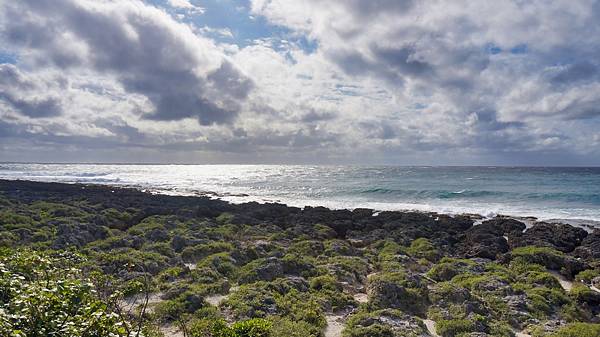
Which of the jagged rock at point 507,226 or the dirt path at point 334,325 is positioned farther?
the jagged rock at point 507,226

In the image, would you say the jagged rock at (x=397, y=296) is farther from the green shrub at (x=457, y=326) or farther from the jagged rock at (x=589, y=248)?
the jagged rock at (x=589, y=248)

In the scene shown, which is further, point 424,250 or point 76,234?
point 424,250

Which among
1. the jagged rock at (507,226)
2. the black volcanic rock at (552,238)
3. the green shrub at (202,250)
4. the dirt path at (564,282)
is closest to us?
the dirt path at (564,282)

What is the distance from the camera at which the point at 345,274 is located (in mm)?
15633

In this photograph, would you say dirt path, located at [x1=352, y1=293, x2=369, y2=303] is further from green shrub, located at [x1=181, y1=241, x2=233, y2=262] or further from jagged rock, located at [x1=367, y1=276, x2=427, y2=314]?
green shrub, located at [x1=181, y1=241, x2=233, y2=262]

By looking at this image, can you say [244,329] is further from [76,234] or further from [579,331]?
[76,234]

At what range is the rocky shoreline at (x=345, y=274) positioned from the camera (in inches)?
426

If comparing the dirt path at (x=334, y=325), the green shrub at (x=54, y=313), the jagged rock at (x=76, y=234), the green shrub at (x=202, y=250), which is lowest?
the dirt path at (x=334, y=325)

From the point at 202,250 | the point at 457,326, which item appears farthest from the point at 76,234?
the point at 457,326

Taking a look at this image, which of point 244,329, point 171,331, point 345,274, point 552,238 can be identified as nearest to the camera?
point 244,329

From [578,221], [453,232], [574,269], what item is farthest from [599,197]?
[574,269]

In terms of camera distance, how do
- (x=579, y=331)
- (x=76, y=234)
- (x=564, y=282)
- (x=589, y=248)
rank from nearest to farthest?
(x=579, y=331) < (x=564, y=282) < (x=76, y=234) < (x=589, y=248)

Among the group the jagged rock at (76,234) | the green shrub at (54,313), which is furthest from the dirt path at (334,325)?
the jagged rock at (76,234)

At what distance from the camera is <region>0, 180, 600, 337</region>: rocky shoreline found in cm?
1081
